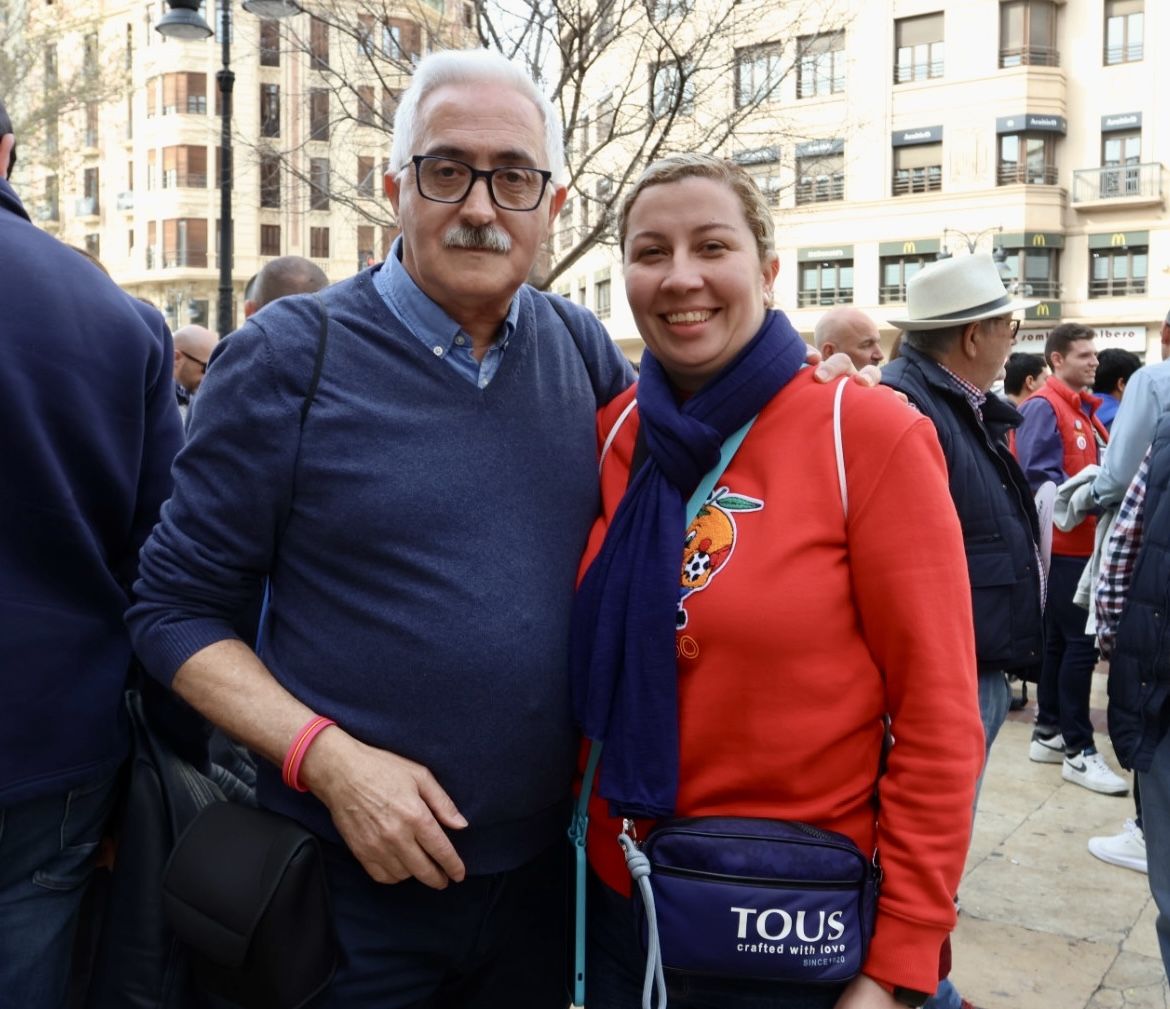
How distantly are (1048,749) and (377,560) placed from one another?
5.62 meters

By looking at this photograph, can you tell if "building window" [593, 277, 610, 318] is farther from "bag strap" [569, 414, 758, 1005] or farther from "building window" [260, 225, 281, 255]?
"bag strap" [569, 414, 758, 1005]

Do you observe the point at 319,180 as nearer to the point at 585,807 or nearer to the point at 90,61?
the point at 585,807

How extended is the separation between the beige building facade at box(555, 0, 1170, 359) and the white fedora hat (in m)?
26.9

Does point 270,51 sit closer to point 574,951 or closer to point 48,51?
point 574,951

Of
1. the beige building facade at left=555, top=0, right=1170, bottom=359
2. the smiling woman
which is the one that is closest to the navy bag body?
the smiling woman

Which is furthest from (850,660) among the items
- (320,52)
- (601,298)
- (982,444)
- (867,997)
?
(601,298)

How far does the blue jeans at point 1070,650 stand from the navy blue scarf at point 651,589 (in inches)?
186

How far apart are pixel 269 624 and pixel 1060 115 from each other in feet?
111

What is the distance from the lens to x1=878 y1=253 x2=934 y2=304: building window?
105 ft

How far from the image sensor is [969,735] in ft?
5.82

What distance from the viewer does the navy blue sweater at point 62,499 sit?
1.88 meters

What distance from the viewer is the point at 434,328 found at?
202cm

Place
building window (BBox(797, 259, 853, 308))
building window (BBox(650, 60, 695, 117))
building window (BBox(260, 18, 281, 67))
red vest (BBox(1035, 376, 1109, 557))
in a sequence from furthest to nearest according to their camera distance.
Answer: building window (BBox(797, 259, 853, 308)), building window (BBox(260, 18, 281, 67)), building window (BBox(650, 60, 695, 117)), red vest (BBox(1035, 376, 1109, 557))

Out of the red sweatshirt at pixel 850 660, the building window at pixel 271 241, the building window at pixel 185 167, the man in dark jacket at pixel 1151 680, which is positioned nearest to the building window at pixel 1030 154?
the building window at pixel 271 241
